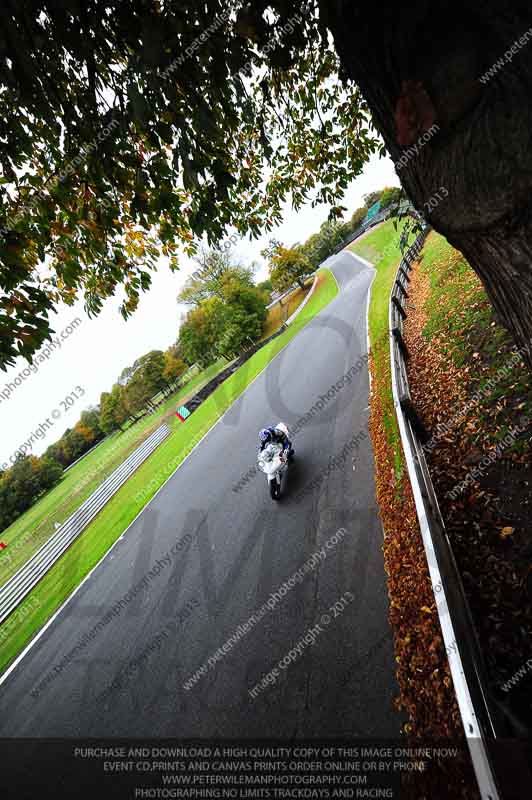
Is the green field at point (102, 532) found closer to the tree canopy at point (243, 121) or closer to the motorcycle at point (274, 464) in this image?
the motorcycle at point (274, 464)

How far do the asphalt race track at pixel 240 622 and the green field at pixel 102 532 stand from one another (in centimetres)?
81

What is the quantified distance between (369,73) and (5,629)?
14.0 m

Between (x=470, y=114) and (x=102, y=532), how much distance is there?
13403mm

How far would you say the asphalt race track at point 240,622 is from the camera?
388cm

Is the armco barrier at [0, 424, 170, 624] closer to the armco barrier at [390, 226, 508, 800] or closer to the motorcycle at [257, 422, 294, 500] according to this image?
the motorcycle at [257, 422, 294, 500]

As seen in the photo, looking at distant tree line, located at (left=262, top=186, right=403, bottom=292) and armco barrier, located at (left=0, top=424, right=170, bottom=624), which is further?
distant tree line, located at (left=262, top=186, right=403, bottom=292)

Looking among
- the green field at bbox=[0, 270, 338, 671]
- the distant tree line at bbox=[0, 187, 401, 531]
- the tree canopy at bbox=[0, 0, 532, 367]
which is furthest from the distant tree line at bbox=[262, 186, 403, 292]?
the tree canopy at bbox=[0, 0, 532, 367]

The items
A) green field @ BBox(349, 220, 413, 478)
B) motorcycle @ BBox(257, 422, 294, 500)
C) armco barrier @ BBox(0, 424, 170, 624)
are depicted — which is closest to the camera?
green field @ BBox(349, 220, 413, 478)

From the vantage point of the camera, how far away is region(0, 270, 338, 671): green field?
8.83 metres

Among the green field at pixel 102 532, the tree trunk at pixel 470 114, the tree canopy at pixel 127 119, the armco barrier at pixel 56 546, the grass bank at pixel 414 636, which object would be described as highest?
the tree canopy at pixel 127 119

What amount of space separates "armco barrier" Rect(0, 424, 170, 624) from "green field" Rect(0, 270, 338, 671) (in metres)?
0.54

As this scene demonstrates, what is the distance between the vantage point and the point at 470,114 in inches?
44.6

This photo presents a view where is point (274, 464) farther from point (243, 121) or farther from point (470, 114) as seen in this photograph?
point (470, 114)

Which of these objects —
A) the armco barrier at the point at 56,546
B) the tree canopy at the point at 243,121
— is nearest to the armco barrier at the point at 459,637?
the tree canopy at the point at 243,121
